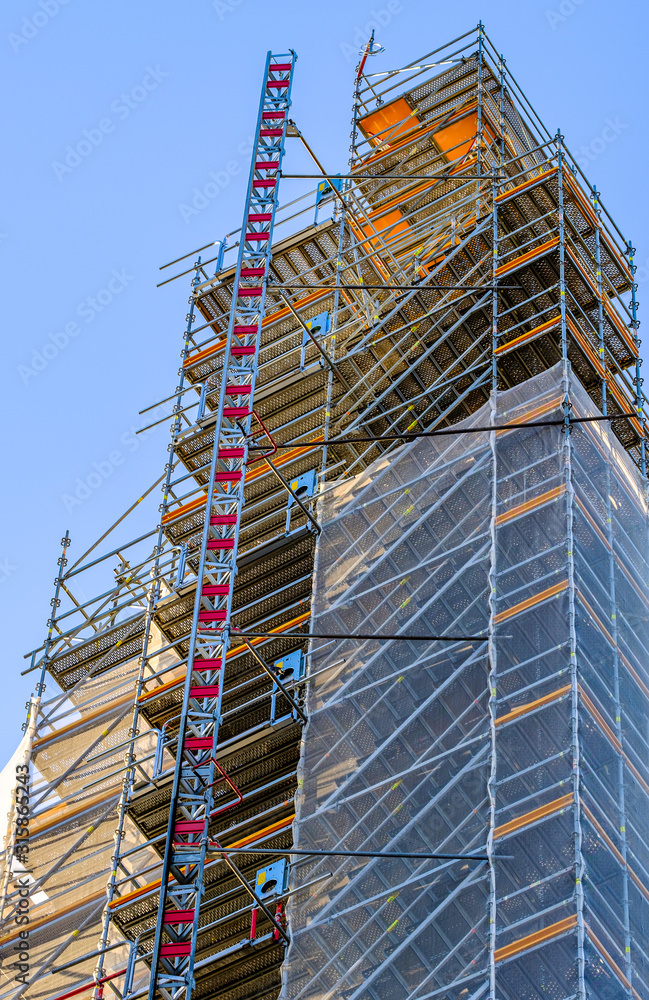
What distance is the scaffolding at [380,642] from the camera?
17.5 m

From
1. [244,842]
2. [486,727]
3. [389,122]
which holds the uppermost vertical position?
[389,122]

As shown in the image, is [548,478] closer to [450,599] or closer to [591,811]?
[450,599]

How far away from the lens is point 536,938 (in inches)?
644

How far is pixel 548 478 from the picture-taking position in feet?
65.4

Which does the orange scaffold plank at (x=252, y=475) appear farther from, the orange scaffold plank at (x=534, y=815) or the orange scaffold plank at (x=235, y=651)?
the orange scaffold plank at (x=534, y=815)

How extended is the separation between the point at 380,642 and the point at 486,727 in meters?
2.51

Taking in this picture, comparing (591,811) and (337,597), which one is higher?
(337,597)

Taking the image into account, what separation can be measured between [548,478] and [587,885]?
5134mm

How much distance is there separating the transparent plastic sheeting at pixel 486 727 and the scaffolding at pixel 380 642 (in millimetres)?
37

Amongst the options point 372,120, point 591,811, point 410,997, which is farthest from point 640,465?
point 372,120

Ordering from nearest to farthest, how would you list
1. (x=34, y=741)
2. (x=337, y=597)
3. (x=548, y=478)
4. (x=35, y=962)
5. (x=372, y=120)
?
(x=548, y=478), (x=337, y=597), (x=35, y=962), (x=34, y=741), (x=372, y=120)

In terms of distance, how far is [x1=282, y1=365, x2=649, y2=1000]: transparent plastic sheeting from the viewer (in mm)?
16812

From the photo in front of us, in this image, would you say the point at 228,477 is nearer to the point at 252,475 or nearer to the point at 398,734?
the point at 252,475

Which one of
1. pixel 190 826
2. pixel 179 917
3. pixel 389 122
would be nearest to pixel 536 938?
pixel 179 917
